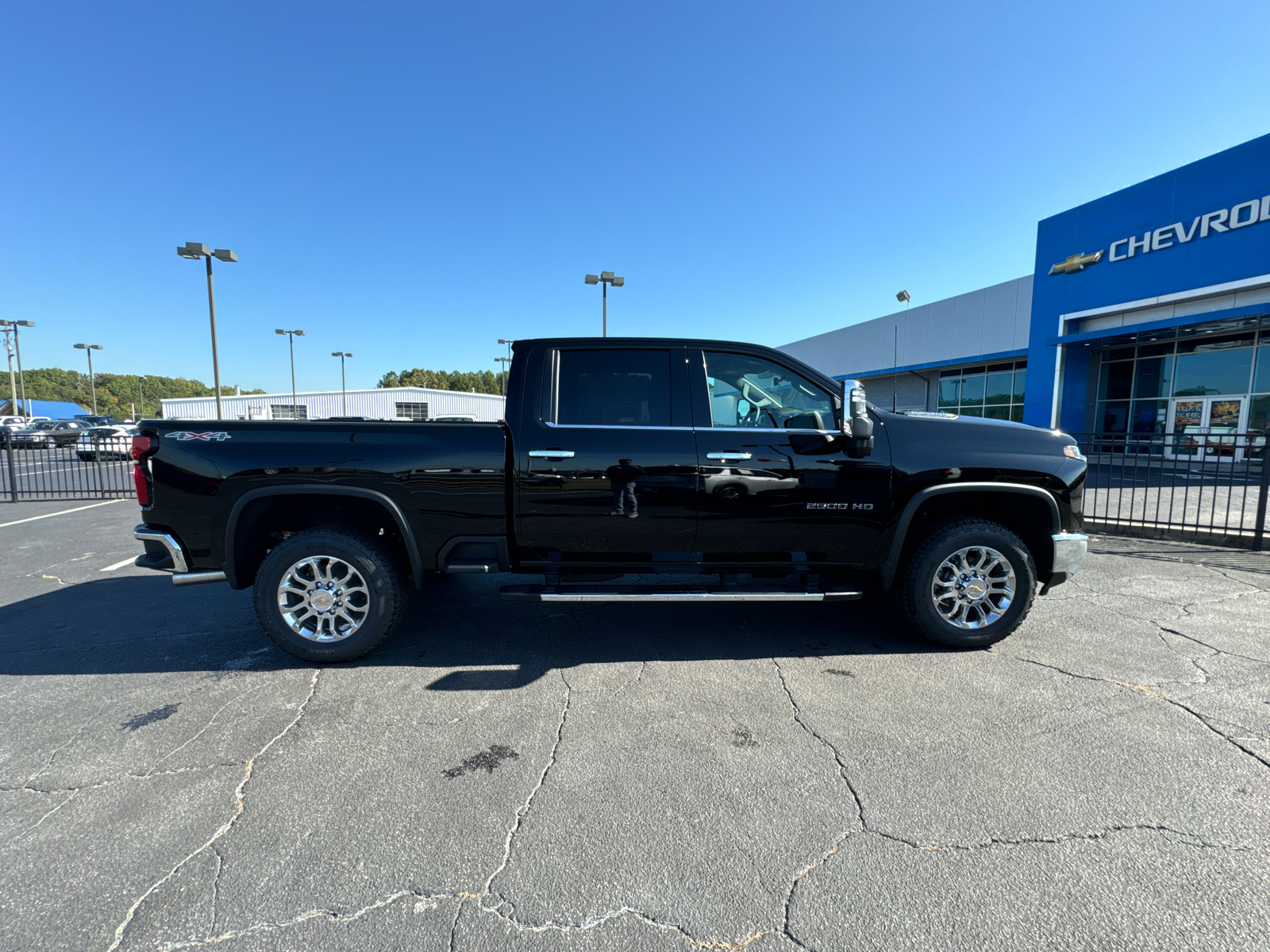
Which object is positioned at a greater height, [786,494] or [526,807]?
[786,494]

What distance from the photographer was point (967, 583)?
3738mm

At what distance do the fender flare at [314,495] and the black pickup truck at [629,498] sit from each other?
0.04 ft

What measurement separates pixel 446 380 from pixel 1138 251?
10611cm

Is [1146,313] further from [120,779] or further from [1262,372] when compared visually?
[120,779]

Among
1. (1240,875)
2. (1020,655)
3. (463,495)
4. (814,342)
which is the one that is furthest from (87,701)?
(814,342)

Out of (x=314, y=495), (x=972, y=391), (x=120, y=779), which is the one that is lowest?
(x=120, y=779)

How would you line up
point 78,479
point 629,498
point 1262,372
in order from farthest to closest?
point 1262,372 → point 78,479 → point 629,498

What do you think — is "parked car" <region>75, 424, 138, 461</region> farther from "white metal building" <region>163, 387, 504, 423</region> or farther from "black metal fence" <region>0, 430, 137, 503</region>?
"white metal building" <region>163, 387, 504, 423</region>

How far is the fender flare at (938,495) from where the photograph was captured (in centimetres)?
365

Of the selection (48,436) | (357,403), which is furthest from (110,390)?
(48,436)

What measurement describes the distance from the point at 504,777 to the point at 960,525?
315 cm

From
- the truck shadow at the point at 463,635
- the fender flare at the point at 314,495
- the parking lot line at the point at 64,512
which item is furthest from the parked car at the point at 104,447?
the fender flare at the point at 314,495

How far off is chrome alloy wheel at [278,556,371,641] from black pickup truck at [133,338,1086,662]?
0.04ft

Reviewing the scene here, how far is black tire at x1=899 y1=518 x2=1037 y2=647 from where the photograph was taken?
12.1 feet
